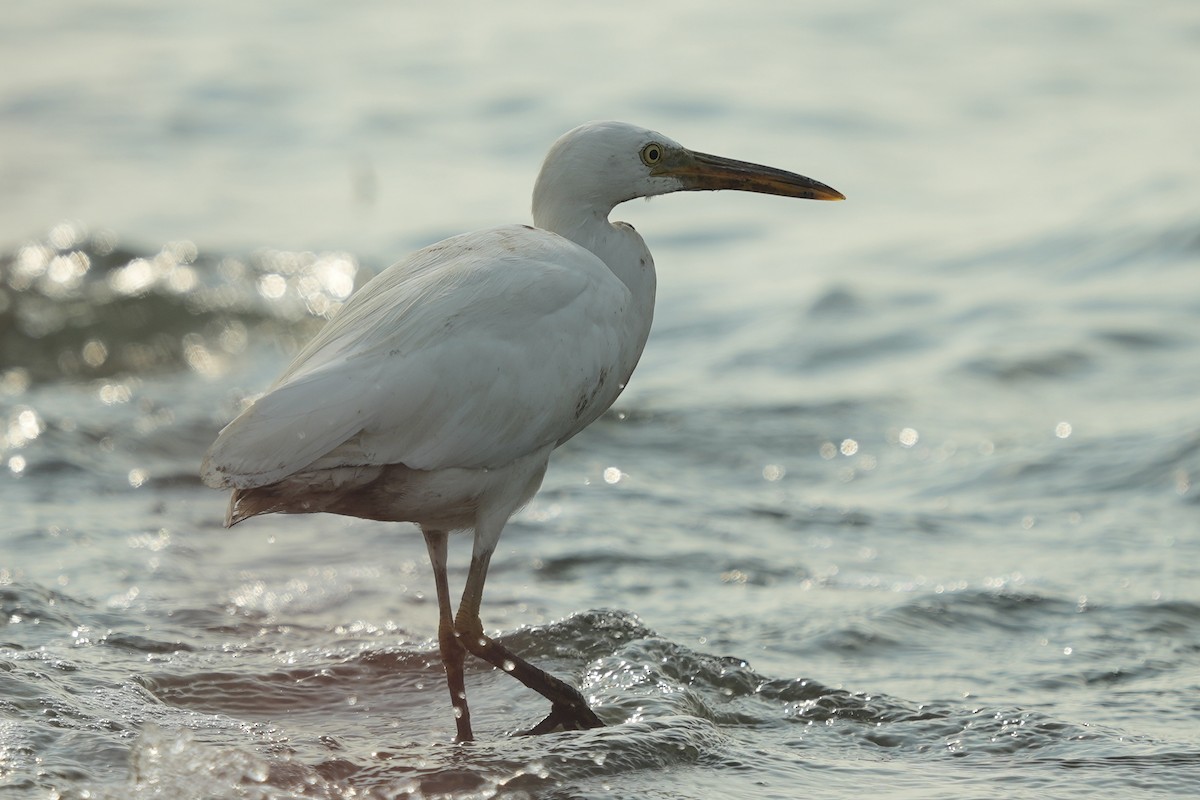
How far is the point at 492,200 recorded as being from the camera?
12398 millimetres

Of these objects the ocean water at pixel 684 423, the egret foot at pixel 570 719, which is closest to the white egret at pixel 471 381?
the egret foot at pixel 570 719

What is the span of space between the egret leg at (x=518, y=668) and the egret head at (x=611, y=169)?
1.21 meters

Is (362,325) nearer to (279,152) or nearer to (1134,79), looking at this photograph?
(279,152)

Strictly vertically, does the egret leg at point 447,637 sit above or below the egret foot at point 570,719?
above

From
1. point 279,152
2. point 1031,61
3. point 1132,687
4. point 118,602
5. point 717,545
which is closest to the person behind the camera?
point 1132,687

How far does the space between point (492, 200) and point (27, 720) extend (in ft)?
27.1

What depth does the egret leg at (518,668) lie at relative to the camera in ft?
16.2

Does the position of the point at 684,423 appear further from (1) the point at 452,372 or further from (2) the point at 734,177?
(1) the point at 452,372

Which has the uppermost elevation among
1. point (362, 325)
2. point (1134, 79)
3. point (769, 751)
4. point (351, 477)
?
point (1134, 79)

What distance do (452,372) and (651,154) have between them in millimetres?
1190

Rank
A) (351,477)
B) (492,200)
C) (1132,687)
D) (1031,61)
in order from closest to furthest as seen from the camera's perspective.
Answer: (351,477)
(1132,687)
(492,200)
(1031,61)

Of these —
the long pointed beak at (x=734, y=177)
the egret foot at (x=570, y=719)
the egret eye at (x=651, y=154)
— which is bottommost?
the egret foot at (x=570, y=719)

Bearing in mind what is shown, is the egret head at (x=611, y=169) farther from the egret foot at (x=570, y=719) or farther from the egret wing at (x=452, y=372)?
the egret foot at (x=570, y=719)

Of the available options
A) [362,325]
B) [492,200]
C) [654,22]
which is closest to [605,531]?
[362,325]
